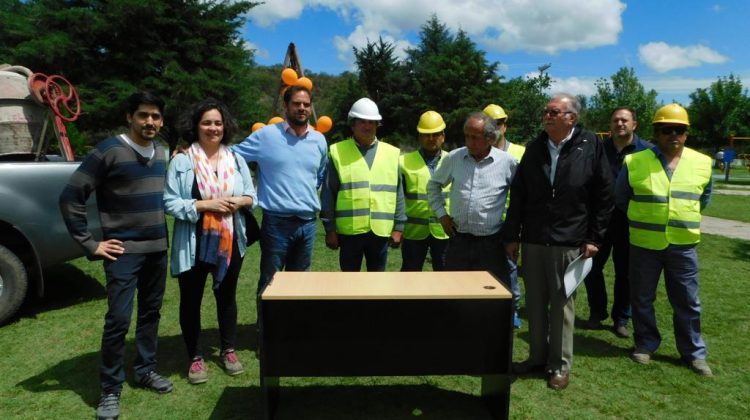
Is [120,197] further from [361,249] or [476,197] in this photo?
[476,197]

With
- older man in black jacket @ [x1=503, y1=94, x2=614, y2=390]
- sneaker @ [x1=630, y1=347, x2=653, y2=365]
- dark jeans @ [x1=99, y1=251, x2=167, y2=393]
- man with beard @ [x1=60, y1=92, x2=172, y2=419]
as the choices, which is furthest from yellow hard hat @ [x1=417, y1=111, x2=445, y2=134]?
sneaker @ [x1=630, y1=347, x2=653, y2=365]

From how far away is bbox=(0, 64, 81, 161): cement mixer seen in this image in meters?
5.26

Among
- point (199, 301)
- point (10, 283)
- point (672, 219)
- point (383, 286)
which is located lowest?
point (10, 283)

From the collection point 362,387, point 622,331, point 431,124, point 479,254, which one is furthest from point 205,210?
point 622,331

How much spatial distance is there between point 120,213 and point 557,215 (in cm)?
279

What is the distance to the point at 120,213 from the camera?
319 cm

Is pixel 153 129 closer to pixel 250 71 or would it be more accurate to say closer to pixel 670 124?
pixel 670 124

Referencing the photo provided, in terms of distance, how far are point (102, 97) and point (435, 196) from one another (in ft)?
67.2

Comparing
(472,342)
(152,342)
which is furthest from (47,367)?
(472,342)

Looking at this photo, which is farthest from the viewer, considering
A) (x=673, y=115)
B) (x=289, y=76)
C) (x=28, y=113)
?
(x=289, y=76)

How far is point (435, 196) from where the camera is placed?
407 cm

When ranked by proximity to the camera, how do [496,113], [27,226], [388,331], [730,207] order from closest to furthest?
[388,331] < [27,226] < [496,113] < [730,207]

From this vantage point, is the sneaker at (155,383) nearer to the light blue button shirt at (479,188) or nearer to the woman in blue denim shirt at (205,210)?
the woman in blue denim shirt at (205,210)

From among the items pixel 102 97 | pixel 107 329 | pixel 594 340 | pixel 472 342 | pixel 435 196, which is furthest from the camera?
pixel 102 97
